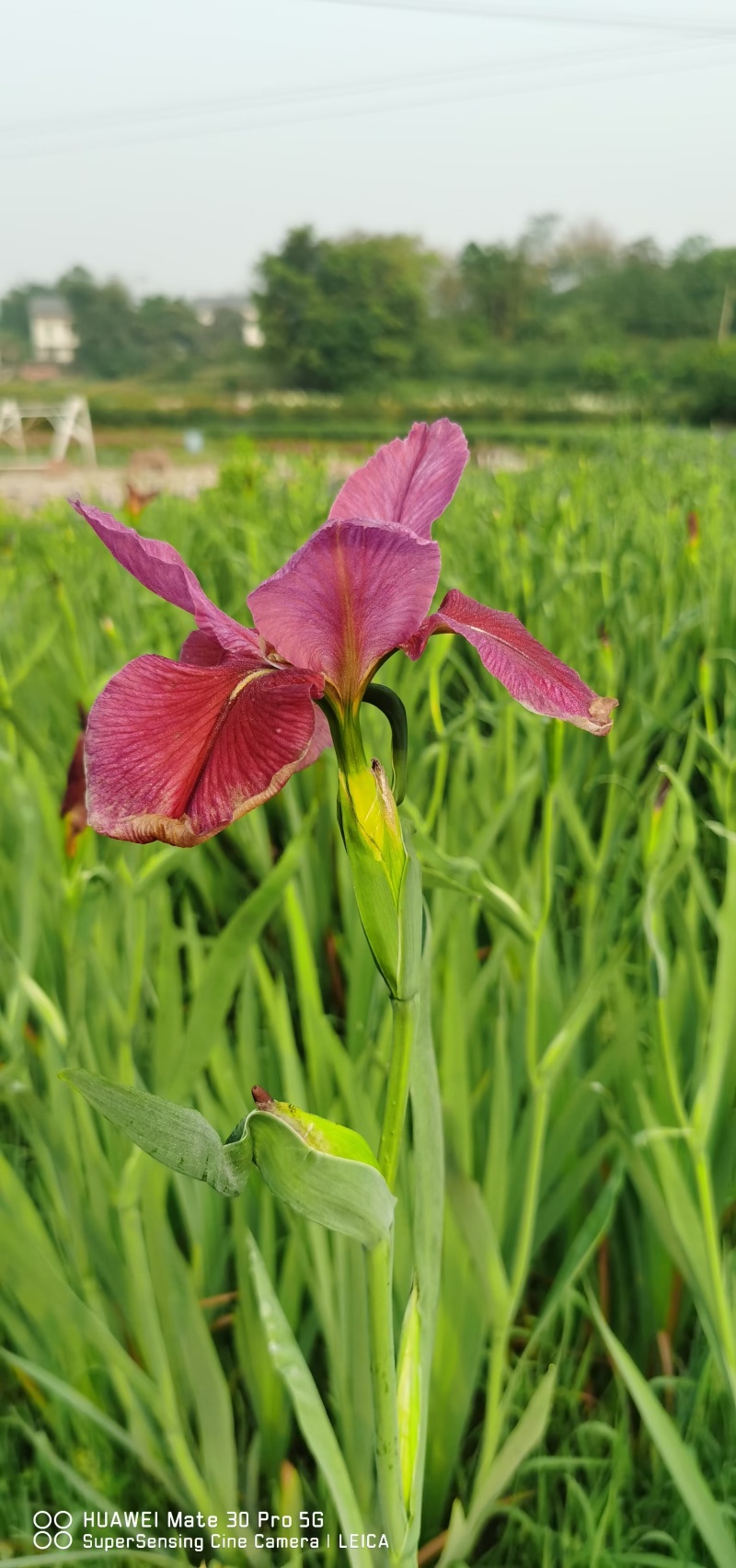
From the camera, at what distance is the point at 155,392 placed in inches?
1455

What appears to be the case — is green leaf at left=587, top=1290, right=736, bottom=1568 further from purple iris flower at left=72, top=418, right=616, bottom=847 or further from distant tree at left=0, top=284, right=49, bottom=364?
distant tree at left=0, top=284, right=49, bottom=364

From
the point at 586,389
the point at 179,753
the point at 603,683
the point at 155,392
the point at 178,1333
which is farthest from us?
the point at 155,392

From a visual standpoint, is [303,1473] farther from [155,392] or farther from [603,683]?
→ [155,392]

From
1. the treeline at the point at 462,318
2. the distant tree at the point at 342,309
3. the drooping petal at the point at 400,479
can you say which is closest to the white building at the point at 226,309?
the treeline at the point at 462,318

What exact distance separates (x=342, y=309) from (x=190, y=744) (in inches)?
1729

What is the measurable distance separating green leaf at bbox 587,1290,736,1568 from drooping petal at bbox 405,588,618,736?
40 cm

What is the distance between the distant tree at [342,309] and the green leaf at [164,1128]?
41.4 meters

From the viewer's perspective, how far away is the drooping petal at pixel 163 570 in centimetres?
31

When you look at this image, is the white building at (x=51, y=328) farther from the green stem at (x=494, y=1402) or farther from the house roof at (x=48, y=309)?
the green stem at (x=494, y=1402)

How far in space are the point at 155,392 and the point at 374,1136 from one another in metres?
39.9

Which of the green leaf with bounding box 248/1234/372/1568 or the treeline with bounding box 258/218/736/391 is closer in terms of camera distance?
the green leaf with bounding box 248/1234/372/1568

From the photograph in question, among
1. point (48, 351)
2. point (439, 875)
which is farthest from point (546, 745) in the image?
point (48, 351)

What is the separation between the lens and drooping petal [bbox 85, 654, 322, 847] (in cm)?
30

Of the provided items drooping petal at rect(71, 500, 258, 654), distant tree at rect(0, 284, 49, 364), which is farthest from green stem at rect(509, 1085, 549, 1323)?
distant tree at rect(0, 284, 49, 364)
